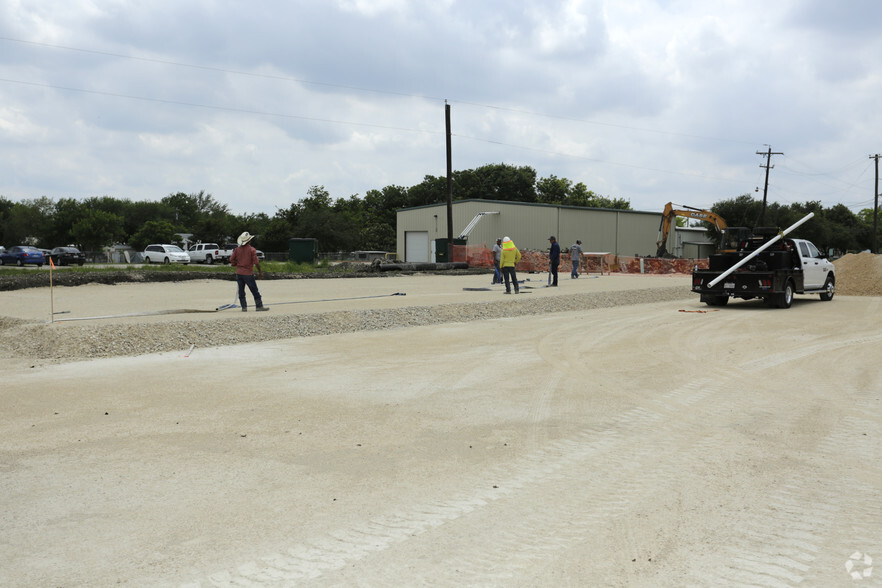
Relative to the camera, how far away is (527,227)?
5394 cm

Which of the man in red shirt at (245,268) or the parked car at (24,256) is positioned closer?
the man in red shirt at (245,268)

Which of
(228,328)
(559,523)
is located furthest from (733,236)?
(559,523)

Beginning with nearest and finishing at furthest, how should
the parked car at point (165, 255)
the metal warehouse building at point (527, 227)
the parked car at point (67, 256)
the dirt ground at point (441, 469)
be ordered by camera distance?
the dirt ground at point (441, 469) < the parked car at point (67, 256) < the parked car at point (165, 255) < the metal warehouse building at point (527, 227)

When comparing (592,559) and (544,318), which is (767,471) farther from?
(544,318)

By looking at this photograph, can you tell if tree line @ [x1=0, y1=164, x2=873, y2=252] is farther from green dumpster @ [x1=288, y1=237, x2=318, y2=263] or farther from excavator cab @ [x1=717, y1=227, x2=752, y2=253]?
excavator cab @ [x1=717, y1=227, x2=752, y2=253]

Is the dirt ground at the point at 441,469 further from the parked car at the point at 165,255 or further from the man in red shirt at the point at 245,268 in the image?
the parked car at the point at 165,255

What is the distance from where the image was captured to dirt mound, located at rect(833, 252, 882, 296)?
2475 centimetres

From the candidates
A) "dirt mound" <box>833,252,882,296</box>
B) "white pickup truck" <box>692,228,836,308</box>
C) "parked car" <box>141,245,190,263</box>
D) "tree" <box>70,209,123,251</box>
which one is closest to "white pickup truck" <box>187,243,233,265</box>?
"parked car" <box>141,245,190,263</box>

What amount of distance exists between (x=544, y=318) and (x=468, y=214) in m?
A: 38.7

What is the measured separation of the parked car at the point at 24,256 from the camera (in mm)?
47884

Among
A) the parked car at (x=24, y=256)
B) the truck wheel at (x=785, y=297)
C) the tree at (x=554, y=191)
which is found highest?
the tree at (x=554, y=191)

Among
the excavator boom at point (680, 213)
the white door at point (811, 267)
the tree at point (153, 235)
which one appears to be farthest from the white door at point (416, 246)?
the white door at point (811, 267)

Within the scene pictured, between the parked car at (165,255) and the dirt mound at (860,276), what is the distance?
41.0 m

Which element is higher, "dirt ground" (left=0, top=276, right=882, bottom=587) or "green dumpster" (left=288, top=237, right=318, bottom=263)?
"green dumpster" (left=288, top=237, right=318, bottom=263)
